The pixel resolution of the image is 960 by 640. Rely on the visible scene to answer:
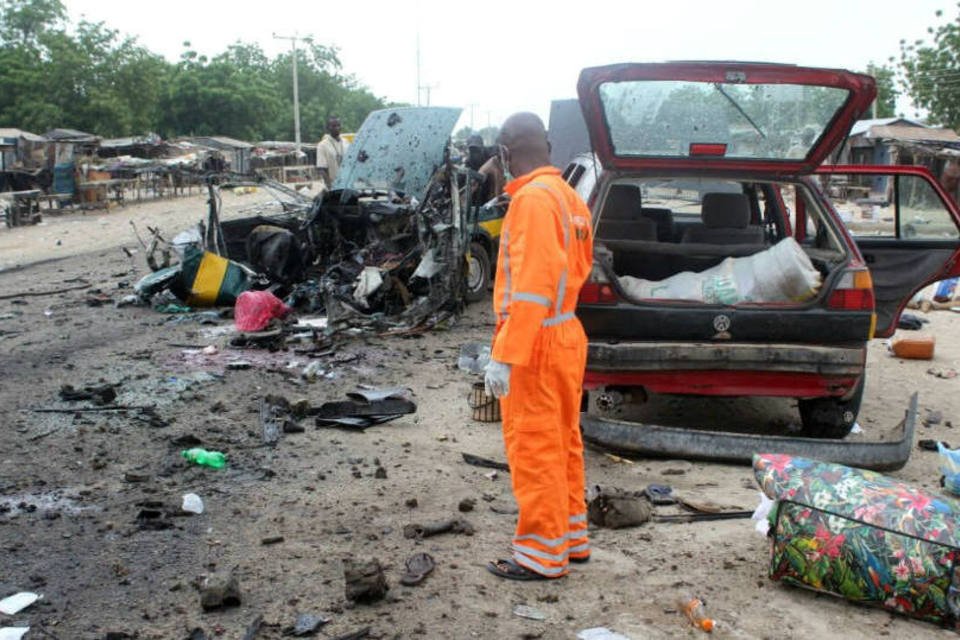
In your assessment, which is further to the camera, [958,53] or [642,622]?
[958,53]

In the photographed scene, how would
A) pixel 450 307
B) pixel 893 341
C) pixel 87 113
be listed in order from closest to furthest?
pixel 893 341 < pixel 450 307 < pixel 87 113

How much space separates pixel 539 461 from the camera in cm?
358

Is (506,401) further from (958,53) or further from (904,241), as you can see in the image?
(958,53)

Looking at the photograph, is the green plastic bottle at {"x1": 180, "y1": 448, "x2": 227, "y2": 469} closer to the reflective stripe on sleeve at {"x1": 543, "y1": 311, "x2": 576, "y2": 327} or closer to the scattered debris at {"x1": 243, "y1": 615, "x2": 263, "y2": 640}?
the scattered debris at {"x1": 243, "y1": 615, "x2": 263, "y2": 640}

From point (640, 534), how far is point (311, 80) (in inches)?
3086

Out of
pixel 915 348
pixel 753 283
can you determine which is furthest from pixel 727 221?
pixel 915 348

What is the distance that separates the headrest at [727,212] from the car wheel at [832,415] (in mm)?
1401

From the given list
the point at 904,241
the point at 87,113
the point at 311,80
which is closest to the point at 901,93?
the point at 87,113

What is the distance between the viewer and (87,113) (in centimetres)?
4047

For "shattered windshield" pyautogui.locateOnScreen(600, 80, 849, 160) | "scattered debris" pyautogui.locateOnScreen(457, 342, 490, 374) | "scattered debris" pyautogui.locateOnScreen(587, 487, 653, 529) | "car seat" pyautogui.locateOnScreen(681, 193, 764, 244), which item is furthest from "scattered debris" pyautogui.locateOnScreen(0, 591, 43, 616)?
"car seat" pyautogui.locateOnScreen(681, 193, 764, 244)

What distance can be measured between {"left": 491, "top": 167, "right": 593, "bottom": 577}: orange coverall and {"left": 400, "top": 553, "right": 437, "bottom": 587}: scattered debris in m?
0.36

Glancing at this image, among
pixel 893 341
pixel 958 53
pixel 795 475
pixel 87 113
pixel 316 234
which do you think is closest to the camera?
pixel 795 475

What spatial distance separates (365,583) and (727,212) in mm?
3989

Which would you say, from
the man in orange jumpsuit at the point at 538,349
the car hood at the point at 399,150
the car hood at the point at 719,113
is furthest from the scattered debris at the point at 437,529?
the car hood at the point at 399,150
